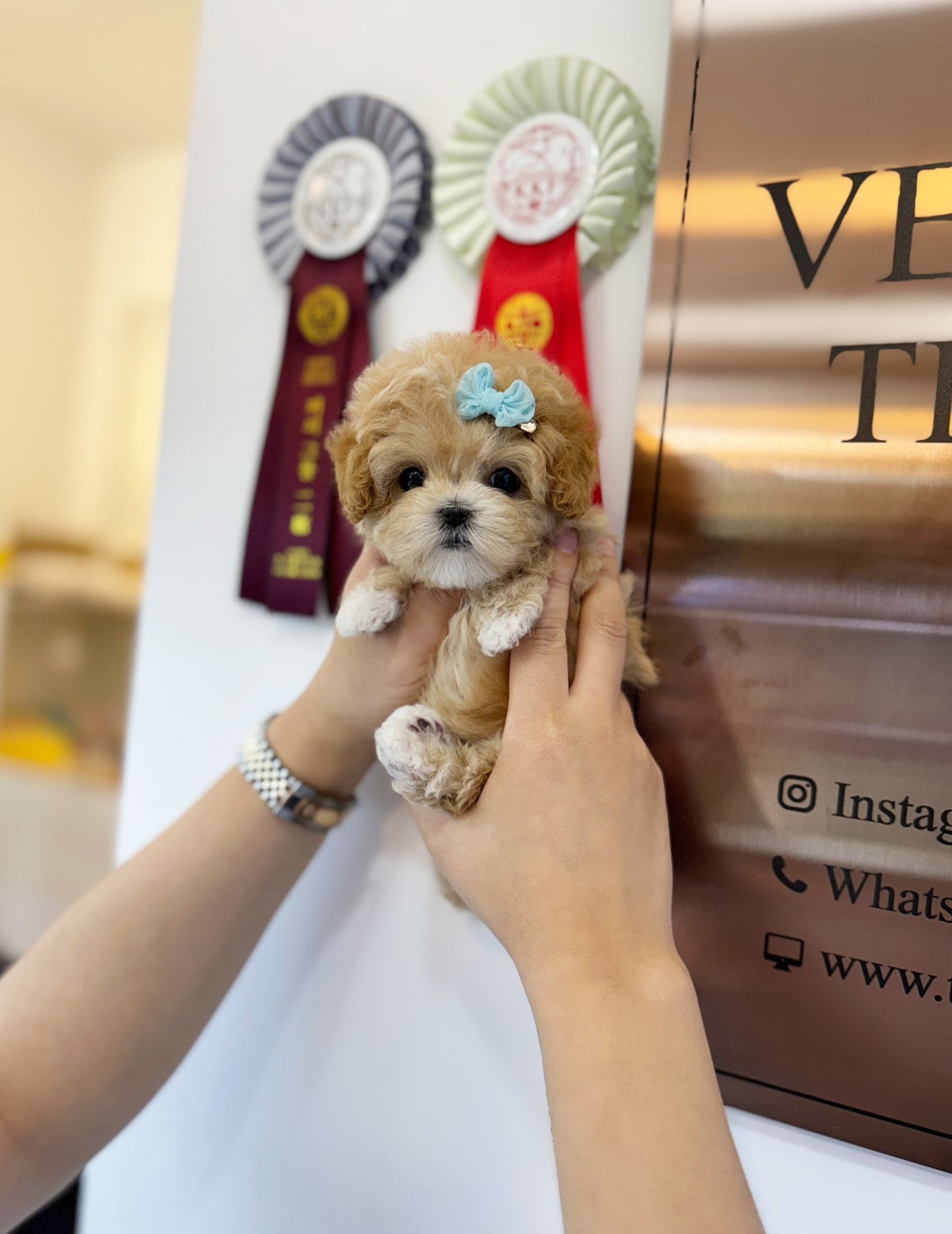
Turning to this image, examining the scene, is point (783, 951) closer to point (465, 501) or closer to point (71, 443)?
point (465, 501)

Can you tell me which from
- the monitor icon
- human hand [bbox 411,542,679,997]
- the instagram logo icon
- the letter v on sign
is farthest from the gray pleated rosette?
the monitor icon

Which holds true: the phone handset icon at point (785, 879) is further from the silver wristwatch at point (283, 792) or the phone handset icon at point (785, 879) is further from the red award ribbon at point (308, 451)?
the red award ribbon at point (308, 451)

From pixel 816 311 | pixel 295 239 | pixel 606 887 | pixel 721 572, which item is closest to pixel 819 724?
pixel 721 572

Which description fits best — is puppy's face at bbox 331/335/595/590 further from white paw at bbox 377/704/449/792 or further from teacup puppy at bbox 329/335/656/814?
white paw at bbox 377/704/449/792

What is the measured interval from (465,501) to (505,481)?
52 millimetres

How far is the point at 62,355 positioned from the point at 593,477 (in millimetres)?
2899

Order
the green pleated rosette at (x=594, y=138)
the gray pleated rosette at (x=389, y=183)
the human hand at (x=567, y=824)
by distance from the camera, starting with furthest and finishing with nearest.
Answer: the gray pleated rosette at (x=389, y=183), the green pleated rosette at (x=594, y=138), the human hand at (x=567, y=824)

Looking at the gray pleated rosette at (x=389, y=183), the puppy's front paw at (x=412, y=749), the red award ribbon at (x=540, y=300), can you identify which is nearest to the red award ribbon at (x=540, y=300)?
the red award ribbon at (x=540, y=300)

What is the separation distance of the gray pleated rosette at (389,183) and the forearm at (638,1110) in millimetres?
865

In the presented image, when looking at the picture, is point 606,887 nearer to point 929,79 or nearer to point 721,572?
point 721,572

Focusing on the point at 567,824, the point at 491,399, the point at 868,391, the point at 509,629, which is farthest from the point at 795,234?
the point at 567,824

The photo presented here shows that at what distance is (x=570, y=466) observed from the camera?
660 mm

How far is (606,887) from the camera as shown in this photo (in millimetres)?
631

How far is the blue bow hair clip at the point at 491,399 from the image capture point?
63 cm
